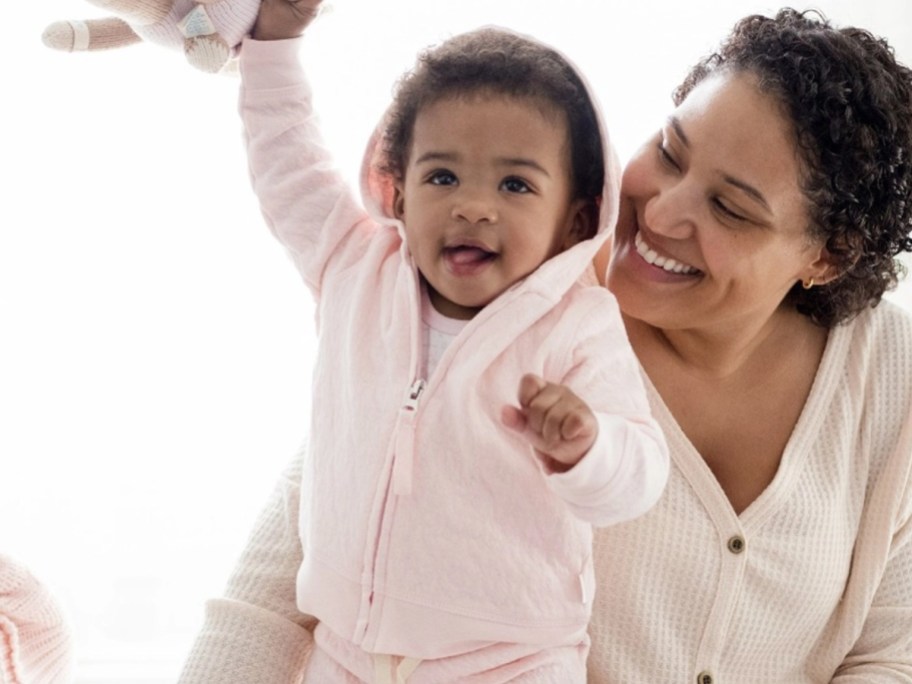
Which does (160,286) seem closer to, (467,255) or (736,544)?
(467,255)

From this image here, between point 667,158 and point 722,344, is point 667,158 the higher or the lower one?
the higher one

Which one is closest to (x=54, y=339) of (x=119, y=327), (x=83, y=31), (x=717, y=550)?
(x=119, y=327)

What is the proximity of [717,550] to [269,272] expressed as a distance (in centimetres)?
88

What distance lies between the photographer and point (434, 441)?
132cm

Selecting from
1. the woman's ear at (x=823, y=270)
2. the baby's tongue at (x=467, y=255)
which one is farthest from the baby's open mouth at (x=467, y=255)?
the woman's ear at (x=823, y=270)

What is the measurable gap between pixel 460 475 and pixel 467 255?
23 centimetres

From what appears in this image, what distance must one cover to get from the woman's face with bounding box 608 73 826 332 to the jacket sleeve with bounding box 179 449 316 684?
0.52 meters

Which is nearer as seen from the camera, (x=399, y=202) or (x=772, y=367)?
(x=399, y=202)

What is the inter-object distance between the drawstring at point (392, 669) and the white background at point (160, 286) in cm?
86

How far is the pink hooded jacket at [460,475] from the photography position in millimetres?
1315

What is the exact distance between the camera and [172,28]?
4.38 ft

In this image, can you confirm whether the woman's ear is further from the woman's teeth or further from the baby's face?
the baby's face

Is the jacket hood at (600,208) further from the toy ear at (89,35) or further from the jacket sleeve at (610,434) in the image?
the toy ear at (89,35)

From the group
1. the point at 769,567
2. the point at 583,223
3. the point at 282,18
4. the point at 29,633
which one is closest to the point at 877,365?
the point at 769,567
